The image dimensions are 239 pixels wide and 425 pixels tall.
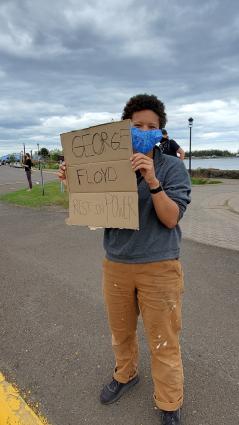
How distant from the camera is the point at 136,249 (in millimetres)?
2238

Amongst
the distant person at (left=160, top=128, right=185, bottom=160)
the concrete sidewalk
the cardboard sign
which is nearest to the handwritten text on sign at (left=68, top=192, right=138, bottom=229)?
the cardboard sign

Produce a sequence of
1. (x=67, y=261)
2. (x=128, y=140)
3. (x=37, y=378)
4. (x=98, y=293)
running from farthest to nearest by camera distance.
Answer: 1. (x=67, y=261)
2. (x=98, y=293)
3. (x=37, y=378)
4. (x=128, y=140)

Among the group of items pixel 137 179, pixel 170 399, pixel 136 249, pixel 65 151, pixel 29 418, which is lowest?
pixel 29 418

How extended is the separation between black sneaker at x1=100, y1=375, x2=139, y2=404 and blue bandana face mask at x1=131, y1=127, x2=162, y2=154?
1.71 metres

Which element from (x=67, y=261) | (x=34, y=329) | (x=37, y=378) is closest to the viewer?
(x=37, y=378)

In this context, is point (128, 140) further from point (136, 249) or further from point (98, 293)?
point (98, 293)

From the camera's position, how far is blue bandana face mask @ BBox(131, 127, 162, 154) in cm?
205

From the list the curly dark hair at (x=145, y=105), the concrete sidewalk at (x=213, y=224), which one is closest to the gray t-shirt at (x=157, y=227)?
the curly dark hair at (x=145, y=105)

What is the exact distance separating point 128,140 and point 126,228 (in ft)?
1.69

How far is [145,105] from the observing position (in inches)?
85.4

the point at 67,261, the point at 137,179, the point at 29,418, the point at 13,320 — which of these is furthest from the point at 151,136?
the point at 67,261

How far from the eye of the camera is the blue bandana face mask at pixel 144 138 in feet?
6.72

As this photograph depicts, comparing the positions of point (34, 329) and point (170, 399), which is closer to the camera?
point (170, 399)

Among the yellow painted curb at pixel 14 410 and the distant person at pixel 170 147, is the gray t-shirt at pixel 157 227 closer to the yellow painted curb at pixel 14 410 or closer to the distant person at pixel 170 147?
the distant person at pixel 170 147
